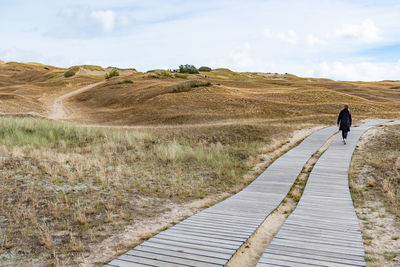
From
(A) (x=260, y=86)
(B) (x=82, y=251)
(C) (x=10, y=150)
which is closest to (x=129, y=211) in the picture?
(B) (x=82, y=251)

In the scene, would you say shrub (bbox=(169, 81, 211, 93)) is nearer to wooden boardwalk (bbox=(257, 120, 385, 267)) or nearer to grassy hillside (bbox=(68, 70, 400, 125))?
grassy hillside (bbox=(68, 70, 400, 125))

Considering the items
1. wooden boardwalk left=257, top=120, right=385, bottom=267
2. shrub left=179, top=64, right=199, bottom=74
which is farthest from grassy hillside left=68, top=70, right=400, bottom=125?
shrub left=179, top=64, right=199, bottom=74

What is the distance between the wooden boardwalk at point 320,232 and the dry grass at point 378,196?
0.34 m

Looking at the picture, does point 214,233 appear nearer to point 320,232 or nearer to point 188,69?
point 320,232

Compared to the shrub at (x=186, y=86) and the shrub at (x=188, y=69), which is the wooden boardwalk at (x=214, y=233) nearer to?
the shrub at (x=186, y=86)

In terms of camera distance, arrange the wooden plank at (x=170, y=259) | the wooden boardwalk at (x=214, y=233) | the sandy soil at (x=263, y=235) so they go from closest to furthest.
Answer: the wooden plank at (x=170, y=259) < the wooden boardwalk at (x=214, y=233) < the sandy soil at (x=263, y=235)

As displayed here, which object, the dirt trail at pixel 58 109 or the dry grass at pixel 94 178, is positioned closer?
the dry grass at pixel 94 178

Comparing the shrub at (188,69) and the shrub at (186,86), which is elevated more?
the shrub at (188,69)

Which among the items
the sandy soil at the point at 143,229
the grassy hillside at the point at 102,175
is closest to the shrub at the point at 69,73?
the grassy hillside at the point at 102,175

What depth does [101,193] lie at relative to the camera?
31.6 feet

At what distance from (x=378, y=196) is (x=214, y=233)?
543 cm

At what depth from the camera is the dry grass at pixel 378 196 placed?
→ 6.24 metres

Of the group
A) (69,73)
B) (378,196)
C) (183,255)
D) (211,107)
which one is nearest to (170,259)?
(183,255)

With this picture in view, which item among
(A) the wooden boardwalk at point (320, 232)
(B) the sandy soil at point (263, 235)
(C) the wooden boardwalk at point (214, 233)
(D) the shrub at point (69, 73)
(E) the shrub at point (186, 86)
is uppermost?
(D) the shrub at point (69, 73)
